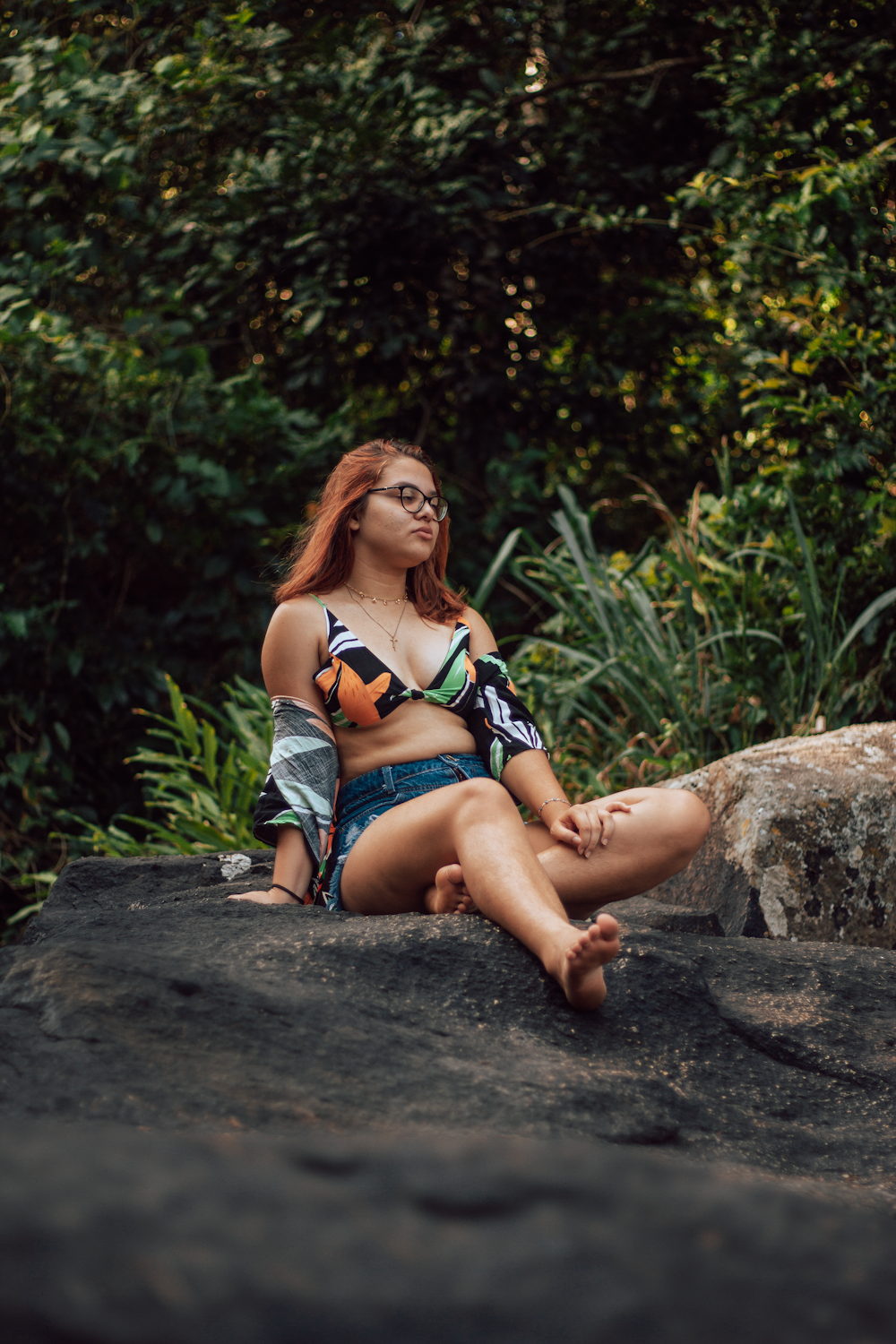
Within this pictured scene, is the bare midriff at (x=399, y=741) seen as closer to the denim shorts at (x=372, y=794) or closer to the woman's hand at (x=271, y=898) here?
the denim shorts at (x=372, y=794)

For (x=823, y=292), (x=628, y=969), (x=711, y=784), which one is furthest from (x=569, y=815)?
(x=823, y=292)

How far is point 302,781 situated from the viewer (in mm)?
2193

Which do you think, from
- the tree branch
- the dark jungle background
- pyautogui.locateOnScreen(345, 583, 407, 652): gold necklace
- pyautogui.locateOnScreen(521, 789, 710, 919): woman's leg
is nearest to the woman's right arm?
pyautogui.locateOnScreen(345, 583, 407, 652): gold necklace

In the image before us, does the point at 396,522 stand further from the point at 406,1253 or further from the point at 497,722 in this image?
the point at 406,1253

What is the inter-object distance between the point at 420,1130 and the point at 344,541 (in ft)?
5.44

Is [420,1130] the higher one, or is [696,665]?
[420,1130]

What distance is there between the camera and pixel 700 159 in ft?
16.8

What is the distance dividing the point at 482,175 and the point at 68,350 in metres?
2.25

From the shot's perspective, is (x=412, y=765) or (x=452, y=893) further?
(x=412, y=765)

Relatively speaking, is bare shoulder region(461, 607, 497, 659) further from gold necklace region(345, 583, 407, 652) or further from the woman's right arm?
the woman's right arm

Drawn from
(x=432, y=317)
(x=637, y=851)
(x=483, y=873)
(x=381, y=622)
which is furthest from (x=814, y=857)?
(x=432, y=317)

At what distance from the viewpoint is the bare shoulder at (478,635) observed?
2568 millimetres

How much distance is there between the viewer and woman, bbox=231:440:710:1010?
1808 millimetres

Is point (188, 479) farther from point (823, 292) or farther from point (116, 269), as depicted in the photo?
point (823, 292)
